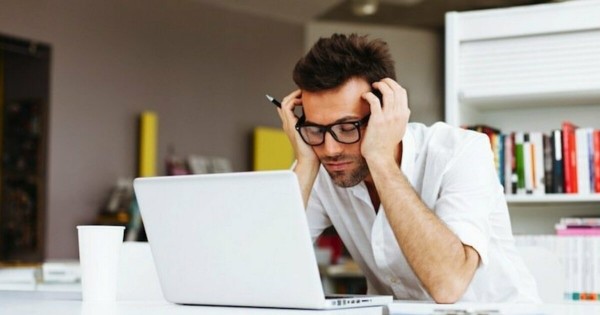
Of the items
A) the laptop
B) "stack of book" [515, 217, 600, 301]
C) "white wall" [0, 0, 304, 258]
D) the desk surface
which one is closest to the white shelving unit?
"stack of book" [515, 217, 600, 301]

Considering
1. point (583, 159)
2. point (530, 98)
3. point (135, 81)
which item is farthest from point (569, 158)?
point (135, 81)

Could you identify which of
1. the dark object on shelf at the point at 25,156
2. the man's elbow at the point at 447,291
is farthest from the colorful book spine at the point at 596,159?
the dark object on shelf at the point at 25,156

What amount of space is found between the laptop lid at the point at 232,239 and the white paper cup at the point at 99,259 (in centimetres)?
11

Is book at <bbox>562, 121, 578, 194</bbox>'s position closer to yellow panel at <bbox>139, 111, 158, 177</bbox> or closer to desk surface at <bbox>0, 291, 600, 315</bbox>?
desk surface at <bbox>0, 291, 600, 315</bbox>

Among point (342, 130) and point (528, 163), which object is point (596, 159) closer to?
point (528, 163)

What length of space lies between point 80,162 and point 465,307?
217 inches

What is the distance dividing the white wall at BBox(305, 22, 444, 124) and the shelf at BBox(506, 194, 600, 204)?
225 inches

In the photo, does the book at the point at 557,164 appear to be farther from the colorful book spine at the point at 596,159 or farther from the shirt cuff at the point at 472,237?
the shirt cuff at the point at 472,237

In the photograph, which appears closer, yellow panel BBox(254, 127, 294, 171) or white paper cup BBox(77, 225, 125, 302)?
white paper cup BBox(77, 225, 125, 302)

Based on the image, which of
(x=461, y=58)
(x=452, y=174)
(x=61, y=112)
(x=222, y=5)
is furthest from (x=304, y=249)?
(x=222, y=5)

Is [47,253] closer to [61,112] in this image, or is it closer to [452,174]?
[61,112]

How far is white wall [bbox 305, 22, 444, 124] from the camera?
9.04 metres

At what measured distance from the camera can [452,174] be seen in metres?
1.99

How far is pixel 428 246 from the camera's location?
6.04ft
